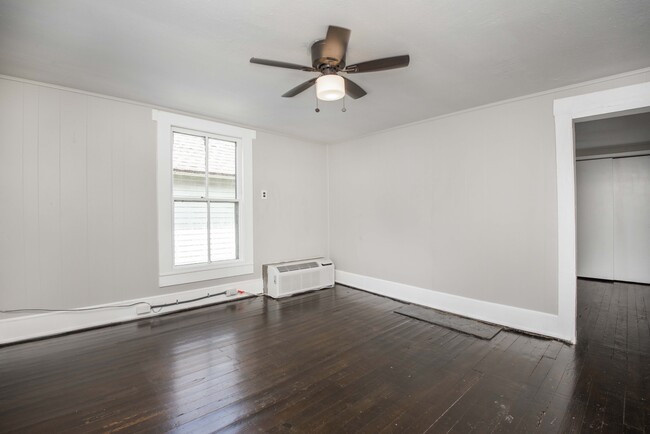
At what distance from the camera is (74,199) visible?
3188 mm

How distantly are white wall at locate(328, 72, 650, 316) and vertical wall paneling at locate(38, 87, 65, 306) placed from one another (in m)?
3.93

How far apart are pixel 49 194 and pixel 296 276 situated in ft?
10.3

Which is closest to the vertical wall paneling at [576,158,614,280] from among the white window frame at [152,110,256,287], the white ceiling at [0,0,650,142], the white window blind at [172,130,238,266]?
the white ceiling at [0,0,650,142]

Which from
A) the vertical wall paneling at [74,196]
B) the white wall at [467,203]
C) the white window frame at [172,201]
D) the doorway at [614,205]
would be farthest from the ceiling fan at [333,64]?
the doorway at [614,205]

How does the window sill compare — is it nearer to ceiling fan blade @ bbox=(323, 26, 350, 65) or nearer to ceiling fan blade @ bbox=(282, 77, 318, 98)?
ceiling fan blade @ bbox=(282, 77, 318, 98)

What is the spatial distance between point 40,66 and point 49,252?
1.81 metres

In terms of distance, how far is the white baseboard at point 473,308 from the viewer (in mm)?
3107

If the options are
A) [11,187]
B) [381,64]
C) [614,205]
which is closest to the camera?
[381,64]

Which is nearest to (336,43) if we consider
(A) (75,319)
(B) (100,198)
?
(B) (100,198)

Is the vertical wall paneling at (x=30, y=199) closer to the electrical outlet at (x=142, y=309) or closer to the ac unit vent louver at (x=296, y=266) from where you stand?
the electrical outlet at (x=142, y=309)

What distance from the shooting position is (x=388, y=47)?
7.56 ft

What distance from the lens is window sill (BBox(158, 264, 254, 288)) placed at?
12.4 ft

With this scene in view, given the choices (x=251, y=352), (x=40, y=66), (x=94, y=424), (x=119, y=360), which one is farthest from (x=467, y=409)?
(x=40, y=66)

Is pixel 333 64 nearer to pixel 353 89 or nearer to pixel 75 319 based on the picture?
pixel 353 89
